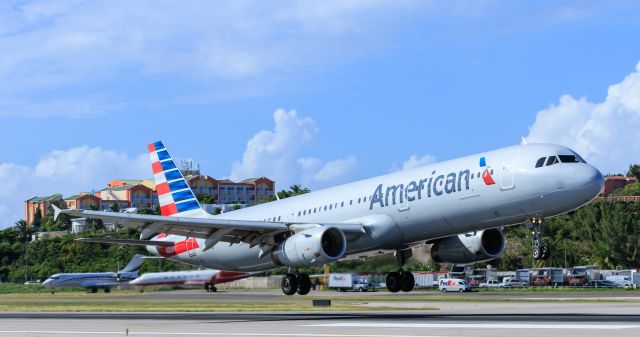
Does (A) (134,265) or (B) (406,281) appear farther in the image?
(A) (134,265)

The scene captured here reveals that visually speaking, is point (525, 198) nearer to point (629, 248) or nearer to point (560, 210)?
point (560, 210)

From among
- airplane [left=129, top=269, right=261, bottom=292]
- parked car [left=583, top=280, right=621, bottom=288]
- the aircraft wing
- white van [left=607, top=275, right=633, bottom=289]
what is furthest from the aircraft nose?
airplane [left=129, top=269, right=261, bottom=292]

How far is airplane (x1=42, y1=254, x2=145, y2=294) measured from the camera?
125000 mm

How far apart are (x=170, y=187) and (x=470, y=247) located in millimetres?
21933

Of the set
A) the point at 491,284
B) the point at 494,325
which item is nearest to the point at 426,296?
the point at 491,284

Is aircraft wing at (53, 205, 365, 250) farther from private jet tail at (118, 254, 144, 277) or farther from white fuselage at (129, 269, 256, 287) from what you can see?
private jet tail at (118, 254, 144, 277)

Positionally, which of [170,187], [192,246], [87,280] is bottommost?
[87,280]

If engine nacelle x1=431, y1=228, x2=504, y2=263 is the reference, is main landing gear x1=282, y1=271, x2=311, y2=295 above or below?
below

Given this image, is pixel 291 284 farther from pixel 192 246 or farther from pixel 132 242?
pixel 132 242

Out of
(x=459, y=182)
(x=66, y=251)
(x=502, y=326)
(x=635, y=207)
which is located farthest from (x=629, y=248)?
(x=502, y=326)

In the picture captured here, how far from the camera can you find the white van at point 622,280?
104812mm

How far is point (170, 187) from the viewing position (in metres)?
66.7

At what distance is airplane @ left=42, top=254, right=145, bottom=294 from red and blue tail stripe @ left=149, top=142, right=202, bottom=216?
59.1 m

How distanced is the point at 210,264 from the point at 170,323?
16.9 metres
